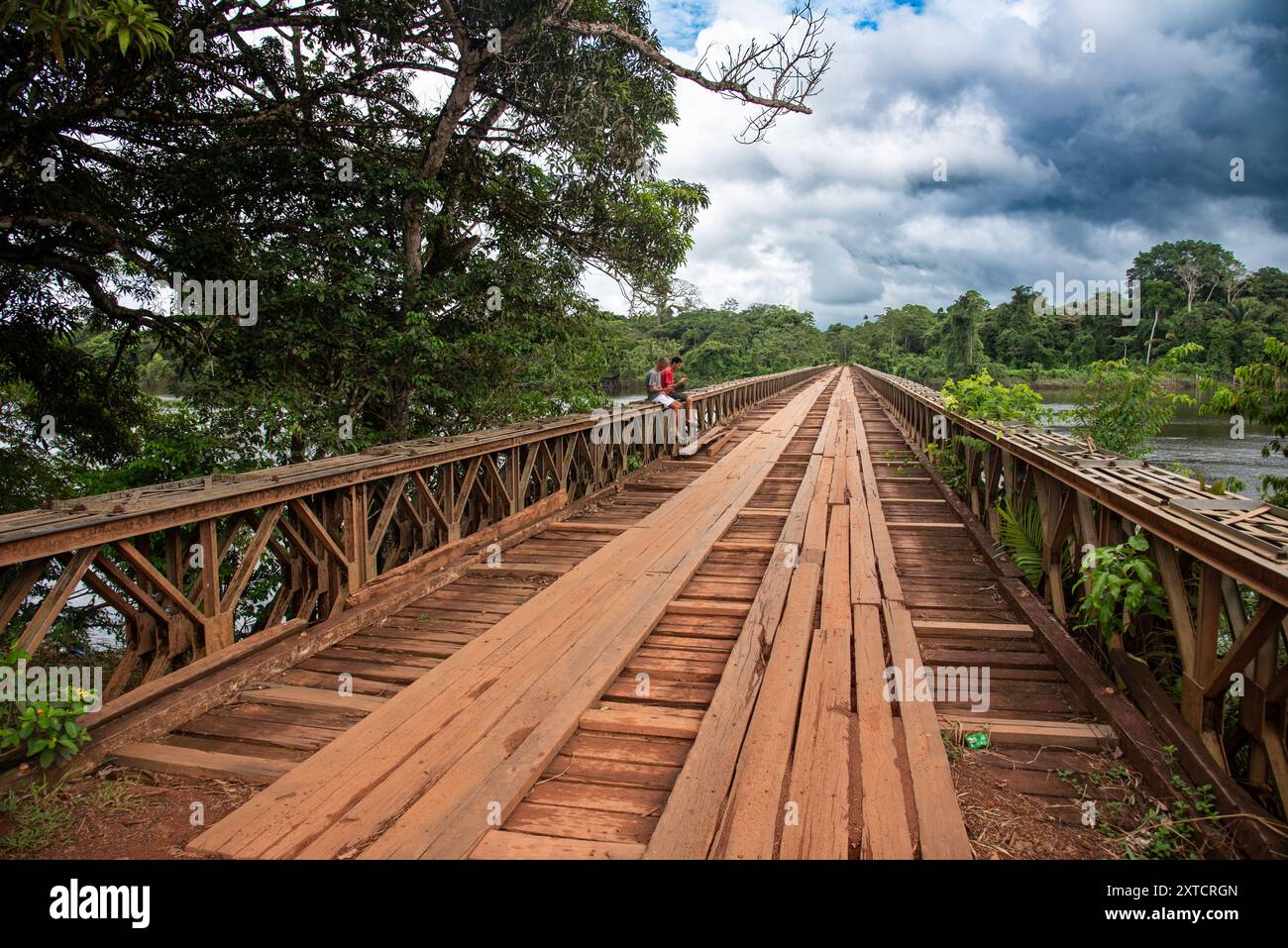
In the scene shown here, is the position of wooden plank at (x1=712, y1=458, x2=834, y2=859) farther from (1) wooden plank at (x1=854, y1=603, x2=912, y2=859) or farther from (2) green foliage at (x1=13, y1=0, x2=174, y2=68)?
(2) green foliage at (x1=13, y1=0, x2=174, y2=68)

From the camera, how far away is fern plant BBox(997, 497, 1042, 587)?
4863 mm

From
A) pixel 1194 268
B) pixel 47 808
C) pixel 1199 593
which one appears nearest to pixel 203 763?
pixel 47 808

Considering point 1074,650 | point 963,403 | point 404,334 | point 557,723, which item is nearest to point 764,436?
point 963,403

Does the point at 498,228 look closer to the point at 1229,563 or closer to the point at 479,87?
the point at 479,87

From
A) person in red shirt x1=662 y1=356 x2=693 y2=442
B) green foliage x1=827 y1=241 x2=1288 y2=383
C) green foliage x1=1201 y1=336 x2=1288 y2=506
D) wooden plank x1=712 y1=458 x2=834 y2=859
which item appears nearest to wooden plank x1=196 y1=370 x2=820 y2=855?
wooden plank x1=712 y1=458 x2=834 y2=859

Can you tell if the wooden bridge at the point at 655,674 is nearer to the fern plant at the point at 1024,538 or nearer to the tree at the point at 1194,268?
the fern plant at the point at 1024,538

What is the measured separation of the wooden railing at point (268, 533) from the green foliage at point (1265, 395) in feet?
23.3

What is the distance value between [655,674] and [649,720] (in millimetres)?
532

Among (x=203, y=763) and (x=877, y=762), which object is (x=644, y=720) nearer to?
(x=877, y=762)

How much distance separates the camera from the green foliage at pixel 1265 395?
24.2 feet

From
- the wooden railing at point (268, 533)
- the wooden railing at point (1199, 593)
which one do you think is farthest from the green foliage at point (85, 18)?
the wooden railing at point (1199, 593)

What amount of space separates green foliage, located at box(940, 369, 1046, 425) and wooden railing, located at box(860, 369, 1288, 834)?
2.69 m

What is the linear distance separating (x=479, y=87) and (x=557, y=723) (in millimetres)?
9573

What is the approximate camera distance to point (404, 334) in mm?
8250
